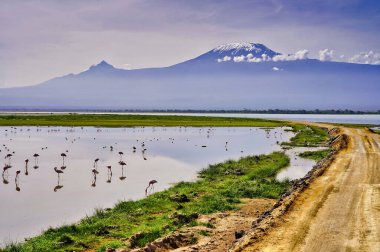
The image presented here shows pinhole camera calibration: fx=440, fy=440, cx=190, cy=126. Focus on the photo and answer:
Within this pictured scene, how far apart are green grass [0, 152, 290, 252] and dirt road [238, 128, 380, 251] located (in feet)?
13.5

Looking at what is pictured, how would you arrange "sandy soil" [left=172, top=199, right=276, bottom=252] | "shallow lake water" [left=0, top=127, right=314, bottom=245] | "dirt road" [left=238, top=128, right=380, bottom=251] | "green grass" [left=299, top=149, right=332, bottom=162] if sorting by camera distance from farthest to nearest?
1. "green grass" [left=299, top=149, right=332, bottom=162]
2. "shallow lake water" [left=0, top=127, right=314, bottom=245]
3. "sandy soil" [left=172, top=199, right=276, bottom=252]
4. "dirt road" [left=238, top=128, right=380, bottom=251]

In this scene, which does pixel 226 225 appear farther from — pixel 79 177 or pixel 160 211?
pixel 79 177

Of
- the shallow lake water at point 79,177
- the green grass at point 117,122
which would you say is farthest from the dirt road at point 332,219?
the green grass at point 117,122

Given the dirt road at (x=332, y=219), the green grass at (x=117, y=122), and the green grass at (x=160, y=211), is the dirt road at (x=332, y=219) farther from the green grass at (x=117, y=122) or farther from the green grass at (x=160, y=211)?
the green grass at (x=117, y=122)

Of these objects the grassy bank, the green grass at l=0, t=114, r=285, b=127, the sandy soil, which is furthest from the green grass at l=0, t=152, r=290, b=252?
the green grass at l=0, t=114, r=285, b=127

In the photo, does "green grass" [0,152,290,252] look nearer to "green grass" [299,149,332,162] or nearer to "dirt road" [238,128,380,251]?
"dirt road" [238,128,380,251]

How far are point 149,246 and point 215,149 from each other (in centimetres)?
4175

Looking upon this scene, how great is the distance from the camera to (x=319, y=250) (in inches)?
522

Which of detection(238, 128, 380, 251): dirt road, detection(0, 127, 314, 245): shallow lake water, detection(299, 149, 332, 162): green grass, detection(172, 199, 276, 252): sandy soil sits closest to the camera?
detection(238, 128, 380, 251): dirt road

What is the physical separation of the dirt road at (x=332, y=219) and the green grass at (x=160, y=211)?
13.5 feet

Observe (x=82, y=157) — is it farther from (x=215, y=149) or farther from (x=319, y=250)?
(x=319, y=250)

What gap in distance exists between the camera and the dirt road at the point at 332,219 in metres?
13.8

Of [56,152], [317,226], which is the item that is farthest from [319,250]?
[56,152]

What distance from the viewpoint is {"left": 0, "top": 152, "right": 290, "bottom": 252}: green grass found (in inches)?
669
